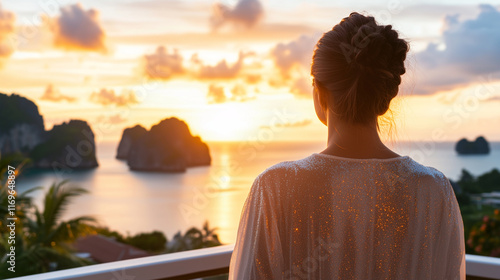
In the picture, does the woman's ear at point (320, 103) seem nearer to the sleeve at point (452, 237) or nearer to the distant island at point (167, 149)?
the sleeve at point (452, 237)

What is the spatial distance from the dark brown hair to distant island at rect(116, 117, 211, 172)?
488 inches

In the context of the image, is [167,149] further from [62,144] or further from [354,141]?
[354,141]

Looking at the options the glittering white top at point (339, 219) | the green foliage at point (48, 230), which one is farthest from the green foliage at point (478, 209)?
the green foliage at point (48, 230)

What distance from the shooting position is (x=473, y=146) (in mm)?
18156

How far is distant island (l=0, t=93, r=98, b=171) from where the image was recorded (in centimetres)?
1390

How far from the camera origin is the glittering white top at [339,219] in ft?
2.55

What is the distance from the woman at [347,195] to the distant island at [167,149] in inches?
487

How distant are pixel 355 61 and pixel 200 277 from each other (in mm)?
1275

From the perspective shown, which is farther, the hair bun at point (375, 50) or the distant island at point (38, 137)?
the distant island at point (38, 137)

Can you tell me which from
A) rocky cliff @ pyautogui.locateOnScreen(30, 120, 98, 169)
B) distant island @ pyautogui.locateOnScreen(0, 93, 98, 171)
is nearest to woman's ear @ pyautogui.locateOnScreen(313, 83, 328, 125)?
rocky cliff @ pyautogui.locateOnScreen(30, 120, 98, 169)

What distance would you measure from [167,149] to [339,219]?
51.9 ft

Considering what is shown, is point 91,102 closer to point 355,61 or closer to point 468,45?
point 468,45

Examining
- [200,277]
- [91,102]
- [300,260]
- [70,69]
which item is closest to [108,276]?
[200,277]

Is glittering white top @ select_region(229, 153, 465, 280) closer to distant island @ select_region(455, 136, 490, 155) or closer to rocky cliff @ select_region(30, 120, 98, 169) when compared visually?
rocky cliff @ select_region(30, 120, 98, 169)
